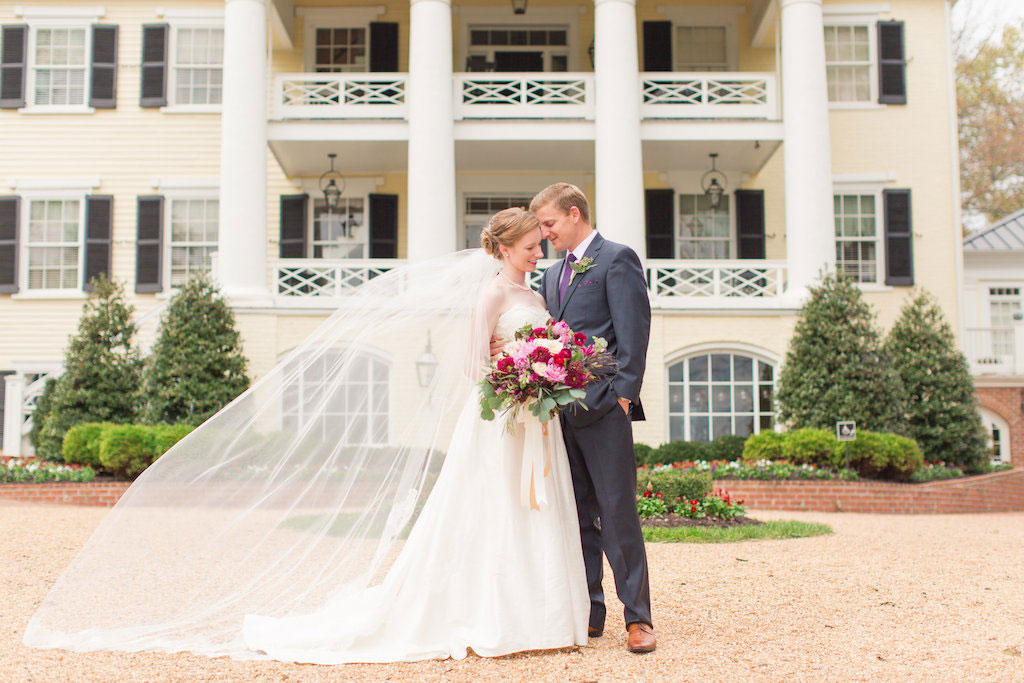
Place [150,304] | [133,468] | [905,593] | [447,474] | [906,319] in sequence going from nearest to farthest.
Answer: [447,474] < [905,593] < [133,468] < [906,319] < [150,304]

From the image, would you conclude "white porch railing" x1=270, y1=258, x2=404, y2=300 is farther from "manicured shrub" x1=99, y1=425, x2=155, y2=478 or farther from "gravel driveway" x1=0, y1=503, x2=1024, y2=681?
"gravel driveway" x1=0, y1=503, x2=1024, y2=681

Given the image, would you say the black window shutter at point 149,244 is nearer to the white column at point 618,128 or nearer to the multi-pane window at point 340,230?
the multi-pane window at point 340,230

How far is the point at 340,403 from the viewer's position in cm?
469

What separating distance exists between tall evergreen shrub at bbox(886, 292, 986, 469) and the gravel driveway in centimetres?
554

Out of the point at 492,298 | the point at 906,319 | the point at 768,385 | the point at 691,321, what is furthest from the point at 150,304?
the point at 492,298

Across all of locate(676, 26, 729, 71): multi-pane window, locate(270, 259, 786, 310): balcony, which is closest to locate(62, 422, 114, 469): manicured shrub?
locate(270, 259, 786, 310): balcony

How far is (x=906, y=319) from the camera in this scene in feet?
48.0

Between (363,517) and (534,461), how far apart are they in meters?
0.97

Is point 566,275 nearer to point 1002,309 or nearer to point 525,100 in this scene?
point 525,100

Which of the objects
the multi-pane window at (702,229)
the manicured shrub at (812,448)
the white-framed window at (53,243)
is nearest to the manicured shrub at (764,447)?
the manicured shrub at (812,448)

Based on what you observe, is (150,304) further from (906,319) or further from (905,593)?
(905,593)

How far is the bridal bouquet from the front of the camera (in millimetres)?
4090

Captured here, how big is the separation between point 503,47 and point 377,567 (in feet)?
49.0

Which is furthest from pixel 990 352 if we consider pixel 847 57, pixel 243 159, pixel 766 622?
pixel 766 622
